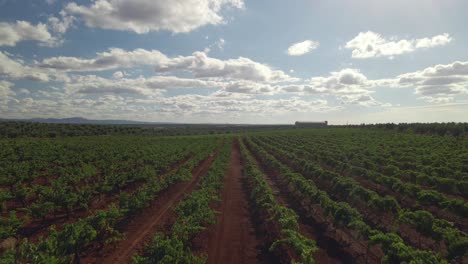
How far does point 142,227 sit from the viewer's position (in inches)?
631

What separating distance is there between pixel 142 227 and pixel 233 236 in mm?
5200

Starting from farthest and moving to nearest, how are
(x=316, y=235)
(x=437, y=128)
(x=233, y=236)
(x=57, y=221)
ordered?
(x=437, y=128) < (x=57, y=221) < (x=316, y=235) < (x=233, y=236)

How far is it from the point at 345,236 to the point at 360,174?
1423 centimetres

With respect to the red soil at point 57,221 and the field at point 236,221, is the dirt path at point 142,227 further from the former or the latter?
the red soil at point 57,221

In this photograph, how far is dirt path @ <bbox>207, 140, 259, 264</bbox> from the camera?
12.6 meters

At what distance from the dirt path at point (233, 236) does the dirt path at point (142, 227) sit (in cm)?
Result: 339

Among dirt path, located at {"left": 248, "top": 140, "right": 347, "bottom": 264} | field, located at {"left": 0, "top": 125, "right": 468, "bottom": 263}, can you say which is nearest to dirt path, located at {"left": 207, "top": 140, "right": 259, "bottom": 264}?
field, located at {"left": 0, "top": 125, "right": 468, "bottom": 263}

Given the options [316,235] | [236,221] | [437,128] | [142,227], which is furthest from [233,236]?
[437,128]

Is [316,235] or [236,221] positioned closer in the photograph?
[316,235]

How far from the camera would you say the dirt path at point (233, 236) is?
12648 mm

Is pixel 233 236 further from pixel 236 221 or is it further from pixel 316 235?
pixel 316 235

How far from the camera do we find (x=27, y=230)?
15.4m

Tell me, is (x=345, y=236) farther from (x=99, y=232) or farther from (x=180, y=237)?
(x=99, y=232)

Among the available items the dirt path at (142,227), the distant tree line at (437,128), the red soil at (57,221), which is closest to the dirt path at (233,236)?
the dirt path at (142,227)
